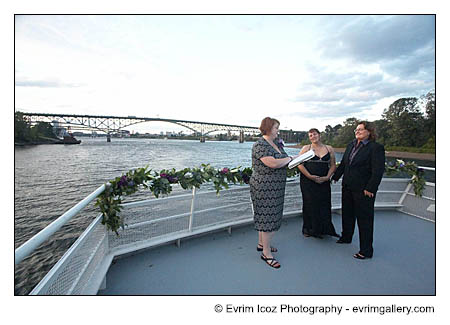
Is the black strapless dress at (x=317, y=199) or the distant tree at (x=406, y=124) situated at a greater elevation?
the distant tree at (x=406, y=124)

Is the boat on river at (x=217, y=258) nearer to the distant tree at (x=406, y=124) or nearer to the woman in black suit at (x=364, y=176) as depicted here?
the woman in black suit at (x=364, y=176)

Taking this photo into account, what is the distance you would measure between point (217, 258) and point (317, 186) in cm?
129

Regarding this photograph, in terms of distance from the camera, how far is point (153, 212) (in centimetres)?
211

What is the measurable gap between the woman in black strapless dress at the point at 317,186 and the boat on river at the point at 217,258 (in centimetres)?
16

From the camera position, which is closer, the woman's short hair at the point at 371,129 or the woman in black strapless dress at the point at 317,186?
the woman's short hair at the point at 371,129

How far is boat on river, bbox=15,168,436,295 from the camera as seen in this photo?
1612 millimetres

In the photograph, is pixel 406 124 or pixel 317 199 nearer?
pixel 317 199

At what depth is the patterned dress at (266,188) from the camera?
1.83 metres

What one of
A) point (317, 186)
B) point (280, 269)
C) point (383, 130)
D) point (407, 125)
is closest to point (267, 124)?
point (317, 186)

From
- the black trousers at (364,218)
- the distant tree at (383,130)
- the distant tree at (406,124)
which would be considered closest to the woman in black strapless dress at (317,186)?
the black trousers at (364,218)

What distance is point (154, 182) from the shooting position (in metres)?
2.06

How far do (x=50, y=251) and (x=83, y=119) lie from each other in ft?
148

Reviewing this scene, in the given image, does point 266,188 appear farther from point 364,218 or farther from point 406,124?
point 406,124

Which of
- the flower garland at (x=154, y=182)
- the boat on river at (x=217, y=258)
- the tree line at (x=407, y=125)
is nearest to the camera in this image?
the boat on river at (x=217, y=258)
